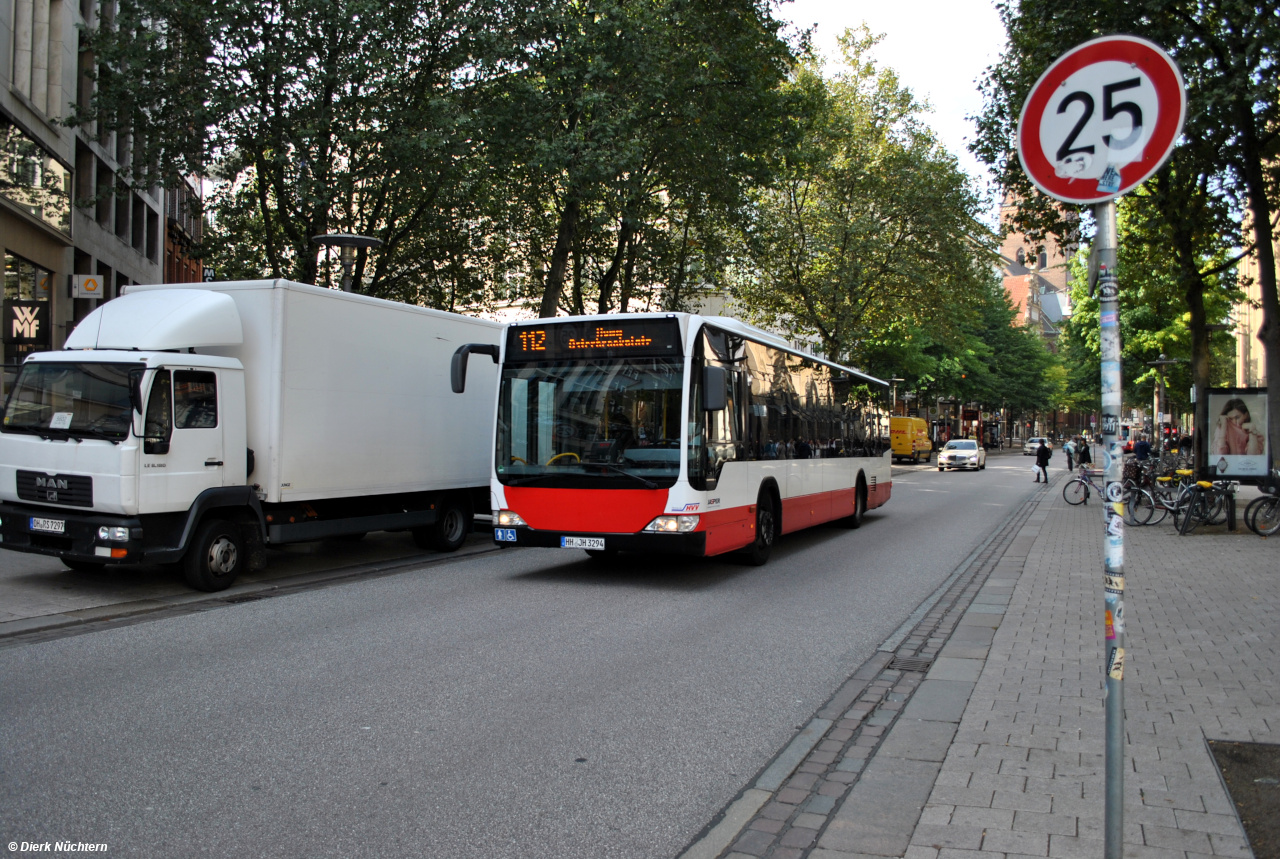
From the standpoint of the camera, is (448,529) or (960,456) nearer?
(448,529)

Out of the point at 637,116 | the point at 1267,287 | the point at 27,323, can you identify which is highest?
the point at 637,116

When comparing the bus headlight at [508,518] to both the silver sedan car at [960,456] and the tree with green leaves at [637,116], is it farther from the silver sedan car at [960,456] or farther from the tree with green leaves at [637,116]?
the silver sedan car at [960,456]

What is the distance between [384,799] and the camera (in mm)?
4102

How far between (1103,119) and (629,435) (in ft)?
22.4

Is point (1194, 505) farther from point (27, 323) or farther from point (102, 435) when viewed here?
point (27, 323)

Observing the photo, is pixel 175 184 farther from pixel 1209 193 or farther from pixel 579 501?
pixel 1209 193

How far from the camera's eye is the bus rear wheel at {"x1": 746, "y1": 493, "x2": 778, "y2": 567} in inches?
448

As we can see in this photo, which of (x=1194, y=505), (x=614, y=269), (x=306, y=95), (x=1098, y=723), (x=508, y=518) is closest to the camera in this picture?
(x=1098, y=723)

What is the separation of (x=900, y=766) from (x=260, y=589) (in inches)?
289

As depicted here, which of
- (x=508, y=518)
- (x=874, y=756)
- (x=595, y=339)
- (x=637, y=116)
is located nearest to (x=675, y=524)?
(x=508, y=518)

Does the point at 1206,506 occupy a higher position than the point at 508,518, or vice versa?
the point at 508,518

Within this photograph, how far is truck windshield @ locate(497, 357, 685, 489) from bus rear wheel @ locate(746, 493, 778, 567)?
209 cm

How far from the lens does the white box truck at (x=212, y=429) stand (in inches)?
353

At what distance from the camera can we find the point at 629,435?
386 inches
